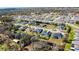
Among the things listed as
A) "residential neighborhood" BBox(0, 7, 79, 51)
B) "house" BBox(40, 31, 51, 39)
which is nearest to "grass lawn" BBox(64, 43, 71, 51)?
"residential neighborhood" BBox(0, 7, 79, 51)

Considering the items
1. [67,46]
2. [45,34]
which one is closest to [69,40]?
[67,46]

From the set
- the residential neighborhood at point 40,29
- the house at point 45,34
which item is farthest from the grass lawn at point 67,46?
the house at point 45,34

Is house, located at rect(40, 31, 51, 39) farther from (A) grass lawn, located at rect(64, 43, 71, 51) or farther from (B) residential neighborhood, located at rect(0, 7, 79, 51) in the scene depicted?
(A) grass lawn, located at rect(64, 43, 71, 51)

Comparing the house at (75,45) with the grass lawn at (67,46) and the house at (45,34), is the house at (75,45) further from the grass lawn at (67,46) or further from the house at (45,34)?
the house at (45,34)

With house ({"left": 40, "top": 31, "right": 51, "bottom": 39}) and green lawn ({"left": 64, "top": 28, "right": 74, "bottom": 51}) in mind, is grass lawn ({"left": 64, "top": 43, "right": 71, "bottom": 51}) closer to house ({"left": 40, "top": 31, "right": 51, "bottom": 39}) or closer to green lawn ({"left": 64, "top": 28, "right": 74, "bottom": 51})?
green lawn ({"left": 64, "top": 28, "right": 74, "bottom": 51})

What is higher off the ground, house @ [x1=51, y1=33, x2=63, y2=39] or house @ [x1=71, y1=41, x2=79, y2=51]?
house @ [x1=51, y1=33, x2=63, y2=39]

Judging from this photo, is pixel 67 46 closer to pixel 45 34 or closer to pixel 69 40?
pixel 69 40
